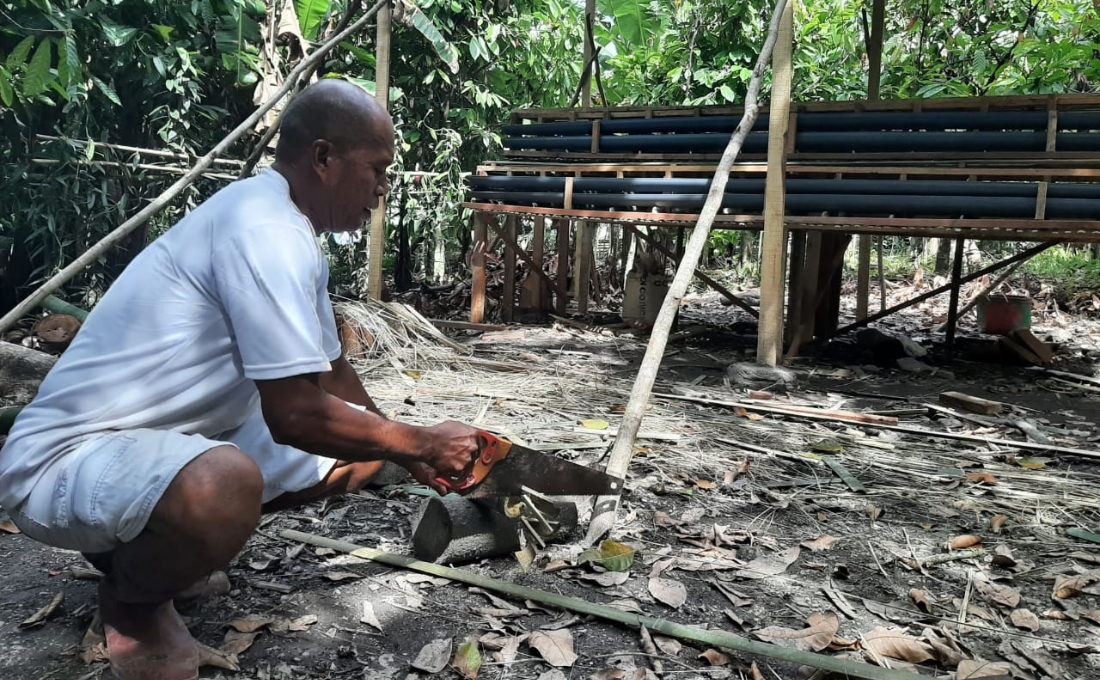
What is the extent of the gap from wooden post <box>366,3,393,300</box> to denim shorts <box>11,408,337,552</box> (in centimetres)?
498

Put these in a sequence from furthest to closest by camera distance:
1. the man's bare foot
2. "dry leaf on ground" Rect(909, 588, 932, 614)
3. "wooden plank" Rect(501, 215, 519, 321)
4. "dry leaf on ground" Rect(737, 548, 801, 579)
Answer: "wooden plank" Rect(501, 215, 519, 321)
"dry leaf on ground" Rect(737, 548, 801, 579)
"dry leaf on ground" Rect(909, 588, 932, 614)
the man's bare foot

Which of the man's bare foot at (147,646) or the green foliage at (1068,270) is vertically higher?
the green foliage at (1068,270)

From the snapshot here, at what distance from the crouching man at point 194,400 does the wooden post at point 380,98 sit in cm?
469

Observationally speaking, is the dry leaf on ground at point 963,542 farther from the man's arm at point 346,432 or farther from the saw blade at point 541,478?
the man's arm at point 346,432

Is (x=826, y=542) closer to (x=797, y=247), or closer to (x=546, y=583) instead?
(x=546, y=583)

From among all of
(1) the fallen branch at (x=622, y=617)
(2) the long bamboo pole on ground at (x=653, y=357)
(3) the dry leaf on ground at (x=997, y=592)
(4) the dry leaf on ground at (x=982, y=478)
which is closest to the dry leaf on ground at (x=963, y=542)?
(3) the dry leaf on ground at (x=997, y=592)

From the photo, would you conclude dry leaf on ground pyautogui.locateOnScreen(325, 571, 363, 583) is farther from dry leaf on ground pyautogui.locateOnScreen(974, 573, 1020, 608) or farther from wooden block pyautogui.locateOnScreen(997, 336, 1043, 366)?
wooden block pyautogui.locateOnScreen(997, 336, 1043, 366)

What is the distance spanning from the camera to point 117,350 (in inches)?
76.0

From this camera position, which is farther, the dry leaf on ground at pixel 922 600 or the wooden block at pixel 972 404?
the wooden block at pixel 972 404

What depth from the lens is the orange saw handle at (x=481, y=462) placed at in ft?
7.45

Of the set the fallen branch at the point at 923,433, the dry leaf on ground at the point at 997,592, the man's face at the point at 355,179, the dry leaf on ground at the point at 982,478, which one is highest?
the man's face at the point at 355,179

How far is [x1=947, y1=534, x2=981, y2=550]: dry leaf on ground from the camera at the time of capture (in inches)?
117

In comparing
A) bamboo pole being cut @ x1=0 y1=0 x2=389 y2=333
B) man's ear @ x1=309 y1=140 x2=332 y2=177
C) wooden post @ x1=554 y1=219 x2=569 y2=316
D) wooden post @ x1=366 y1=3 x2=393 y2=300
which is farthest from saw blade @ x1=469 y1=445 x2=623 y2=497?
wooden post @ x1=554 y1=219 x2=569 y2=316

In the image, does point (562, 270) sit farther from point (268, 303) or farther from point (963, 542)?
point (268, 303)
